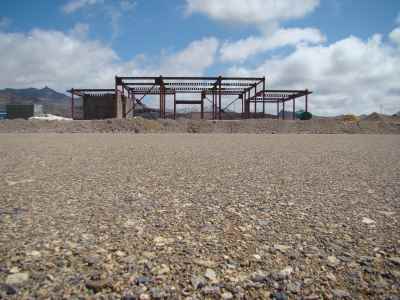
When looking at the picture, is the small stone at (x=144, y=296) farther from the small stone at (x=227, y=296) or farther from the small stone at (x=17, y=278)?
the small stone at (x=17, y=278)

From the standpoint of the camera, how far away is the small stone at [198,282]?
3.09ft

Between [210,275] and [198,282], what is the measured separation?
6cm

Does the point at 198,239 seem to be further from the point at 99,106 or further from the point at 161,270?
the point at 99,106

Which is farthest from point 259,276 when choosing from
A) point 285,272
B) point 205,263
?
point 205,263

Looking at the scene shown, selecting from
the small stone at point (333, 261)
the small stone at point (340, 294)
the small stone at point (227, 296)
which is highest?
the small stone at point (333, 261)

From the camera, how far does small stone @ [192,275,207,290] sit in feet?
3.09

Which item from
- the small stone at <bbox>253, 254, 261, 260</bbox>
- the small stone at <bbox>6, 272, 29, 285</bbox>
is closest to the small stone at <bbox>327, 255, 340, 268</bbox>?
the small stone at <bbox>253, 254, 261, 260</bbox>

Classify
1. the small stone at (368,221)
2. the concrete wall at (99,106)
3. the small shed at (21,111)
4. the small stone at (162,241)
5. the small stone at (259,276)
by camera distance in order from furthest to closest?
the small shed at (21,111), the concrete wall at (99,106), the small stone at (368,221), the small stone at (162,241), the small stone at (259,276)

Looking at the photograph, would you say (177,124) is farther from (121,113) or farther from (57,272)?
Answer: (57,272)

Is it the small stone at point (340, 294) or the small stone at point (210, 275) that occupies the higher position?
the small stone at point (210, 275)

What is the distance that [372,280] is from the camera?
98 centimetres

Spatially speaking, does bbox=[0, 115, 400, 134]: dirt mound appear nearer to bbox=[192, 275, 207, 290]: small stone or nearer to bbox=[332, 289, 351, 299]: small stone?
bbox=[192, 275, 207, 290]: small stone

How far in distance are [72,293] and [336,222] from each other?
4.57 feet

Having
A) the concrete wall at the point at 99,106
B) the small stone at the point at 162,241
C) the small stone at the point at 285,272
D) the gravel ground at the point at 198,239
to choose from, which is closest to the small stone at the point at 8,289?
the gravel ground at the point at 198,239
